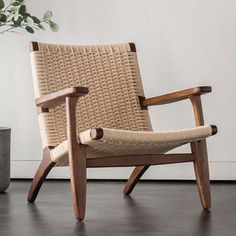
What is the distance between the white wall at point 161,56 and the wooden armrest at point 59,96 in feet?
3.37

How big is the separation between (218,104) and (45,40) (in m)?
1.03

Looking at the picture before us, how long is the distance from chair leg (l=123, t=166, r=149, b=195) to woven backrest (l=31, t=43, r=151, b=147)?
17cm

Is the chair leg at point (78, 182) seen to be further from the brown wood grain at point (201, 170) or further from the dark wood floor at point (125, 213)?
the brown wood grain at point (201, 170)

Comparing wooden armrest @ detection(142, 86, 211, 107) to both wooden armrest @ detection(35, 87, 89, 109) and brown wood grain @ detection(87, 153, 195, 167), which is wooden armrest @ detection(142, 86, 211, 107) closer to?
brown wood grain @ detection(87, 153, 195, 167)

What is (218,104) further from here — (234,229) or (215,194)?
(234,229)

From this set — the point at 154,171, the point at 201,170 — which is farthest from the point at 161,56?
the point at 201,170

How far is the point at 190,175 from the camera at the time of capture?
303cm

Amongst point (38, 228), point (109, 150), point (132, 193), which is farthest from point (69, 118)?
point (132, 193)

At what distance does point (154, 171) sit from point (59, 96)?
1.29m

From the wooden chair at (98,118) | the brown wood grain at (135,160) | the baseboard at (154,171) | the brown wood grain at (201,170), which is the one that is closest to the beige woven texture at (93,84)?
the wooden chair at (98,118)

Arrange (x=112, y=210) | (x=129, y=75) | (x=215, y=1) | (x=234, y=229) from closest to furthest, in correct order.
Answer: (x=234, y=229), (x=112, y=210), (x=129, y=75), (x=215, y=1)

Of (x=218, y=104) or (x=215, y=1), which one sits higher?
(x=215, y=1)

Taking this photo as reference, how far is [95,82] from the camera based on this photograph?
246 cm

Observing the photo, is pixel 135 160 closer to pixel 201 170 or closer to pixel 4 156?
pixel 201 170
